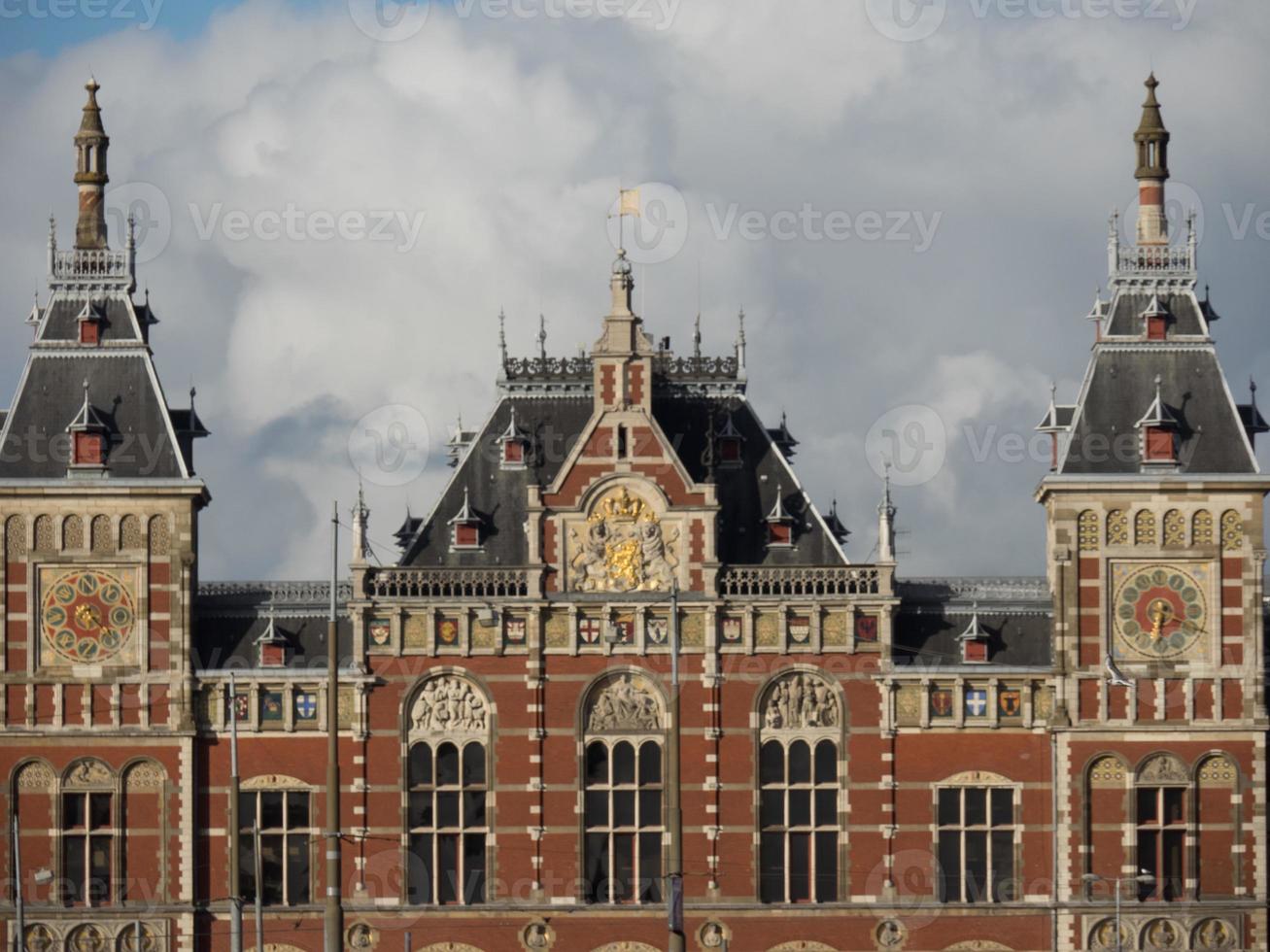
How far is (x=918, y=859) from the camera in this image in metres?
88.0

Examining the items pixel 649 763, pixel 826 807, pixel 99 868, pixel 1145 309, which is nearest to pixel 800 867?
pixel 826 807

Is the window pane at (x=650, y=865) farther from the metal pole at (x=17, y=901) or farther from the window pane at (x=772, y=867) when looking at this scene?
the metal pole at (x=17, y=901)

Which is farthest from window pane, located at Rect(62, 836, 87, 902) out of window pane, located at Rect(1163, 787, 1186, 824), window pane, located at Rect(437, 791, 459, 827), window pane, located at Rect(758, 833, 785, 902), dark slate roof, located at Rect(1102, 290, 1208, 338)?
dark slate roof, located at Rect(1102, 290, 1208, 338)

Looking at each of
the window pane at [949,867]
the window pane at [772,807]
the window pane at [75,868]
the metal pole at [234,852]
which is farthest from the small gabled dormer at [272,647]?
the window pane at [949,867]

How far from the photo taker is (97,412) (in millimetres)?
90188

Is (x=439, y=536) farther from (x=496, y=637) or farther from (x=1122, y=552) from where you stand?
(x=1122, y=552)

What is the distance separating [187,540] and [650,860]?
600 inches

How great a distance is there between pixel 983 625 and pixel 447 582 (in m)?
14.5

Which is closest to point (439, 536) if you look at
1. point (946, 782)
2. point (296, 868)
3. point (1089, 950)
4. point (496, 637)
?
point (496, 637)

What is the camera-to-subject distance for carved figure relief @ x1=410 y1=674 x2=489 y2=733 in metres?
88.8

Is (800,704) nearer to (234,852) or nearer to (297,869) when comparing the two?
(297,869)

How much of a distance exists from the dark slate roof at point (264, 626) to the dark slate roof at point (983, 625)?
15199 millimetres

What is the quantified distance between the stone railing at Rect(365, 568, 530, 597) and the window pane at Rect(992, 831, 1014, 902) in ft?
47.0

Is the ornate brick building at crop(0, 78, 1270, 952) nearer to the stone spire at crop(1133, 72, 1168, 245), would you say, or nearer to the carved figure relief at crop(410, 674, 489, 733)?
the carved figure relief at crop(410, 674, 489, 733)
